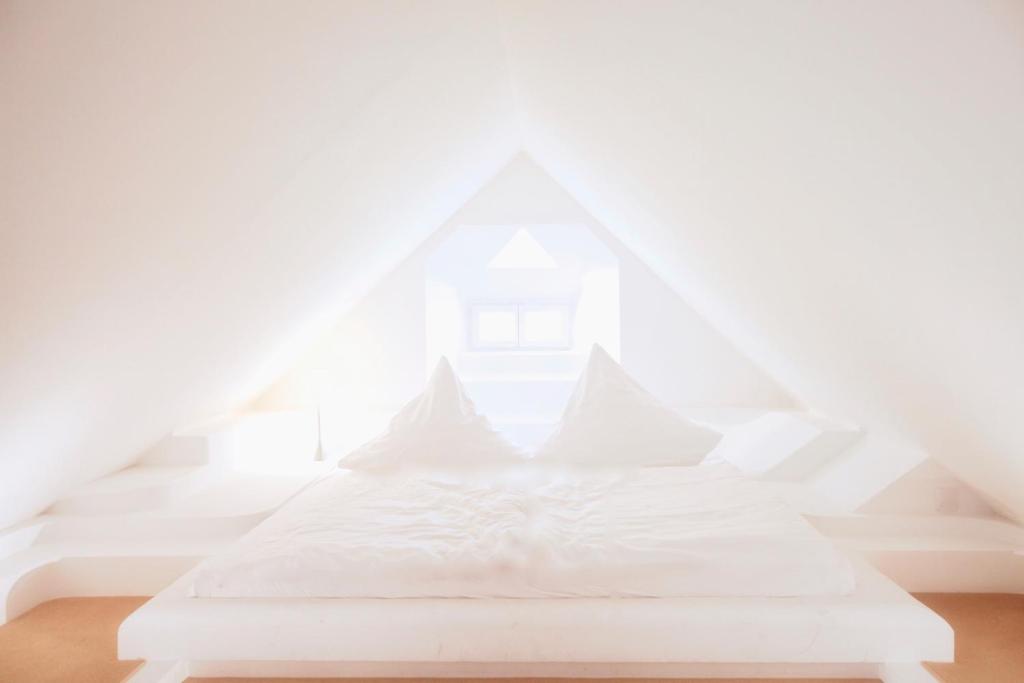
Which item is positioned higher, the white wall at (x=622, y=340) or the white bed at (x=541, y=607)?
the white wall at (x=622, y=340)

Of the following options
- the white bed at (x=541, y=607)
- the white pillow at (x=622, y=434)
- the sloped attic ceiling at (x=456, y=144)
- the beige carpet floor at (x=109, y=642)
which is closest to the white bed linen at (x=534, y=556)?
the white bed at (x=541, y=607)

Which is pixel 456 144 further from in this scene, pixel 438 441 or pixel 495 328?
pixel 495 328

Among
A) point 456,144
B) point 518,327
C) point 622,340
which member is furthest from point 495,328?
point 456,144

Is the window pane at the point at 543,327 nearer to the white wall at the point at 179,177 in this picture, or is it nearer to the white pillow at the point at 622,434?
the white wall at the point at 179,177

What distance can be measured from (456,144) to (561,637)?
259 cm

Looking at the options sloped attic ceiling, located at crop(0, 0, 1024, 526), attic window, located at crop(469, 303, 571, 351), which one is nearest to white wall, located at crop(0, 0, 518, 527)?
sloped attic ceiling, located at crop(0, 0, 1024, 526)

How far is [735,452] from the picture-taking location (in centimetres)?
328

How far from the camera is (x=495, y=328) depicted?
18.4 feet

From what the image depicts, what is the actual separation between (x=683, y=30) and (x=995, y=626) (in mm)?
2280

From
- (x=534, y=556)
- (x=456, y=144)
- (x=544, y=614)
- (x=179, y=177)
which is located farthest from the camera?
(x=456, y=144)

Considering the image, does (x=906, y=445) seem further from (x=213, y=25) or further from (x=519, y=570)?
(x=213, y=25)

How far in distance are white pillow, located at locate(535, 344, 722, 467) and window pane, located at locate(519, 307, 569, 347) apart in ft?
7.76

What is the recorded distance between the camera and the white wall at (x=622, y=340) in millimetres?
4734

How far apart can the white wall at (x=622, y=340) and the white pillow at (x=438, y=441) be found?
5.06ft
